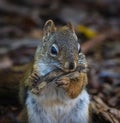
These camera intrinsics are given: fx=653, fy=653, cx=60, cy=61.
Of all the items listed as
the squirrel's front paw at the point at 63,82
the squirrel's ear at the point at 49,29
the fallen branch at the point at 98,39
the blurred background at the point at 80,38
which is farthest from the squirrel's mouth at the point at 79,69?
the fallen branch at the point at 98,39

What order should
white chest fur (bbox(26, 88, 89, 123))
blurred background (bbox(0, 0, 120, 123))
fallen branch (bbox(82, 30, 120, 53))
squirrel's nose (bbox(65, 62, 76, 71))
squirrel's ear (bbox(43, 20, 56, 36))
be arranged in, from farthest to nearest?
fallen branch (bbox(82, 30, 120, 53))
blurred background (bbox(0, 0, 120, 123))
squirrel's ear (bbox(43, 20, 56, 36))
white chest fur (bbox(26, 88, 89, 123))
squirrel's nose (bbox(65, 62, 76, 71))

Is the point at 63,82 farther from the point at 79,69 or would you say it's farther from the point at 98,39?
the point at 98,39

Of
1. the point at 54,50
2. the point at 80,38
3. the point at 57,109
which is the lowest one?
the point at 57,109

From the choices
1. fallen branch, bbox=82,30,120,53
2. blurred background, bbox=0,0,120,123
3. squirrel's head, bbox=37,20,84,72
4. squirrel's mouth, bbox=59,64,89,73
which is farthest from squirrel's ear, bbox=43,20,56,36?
fallen branch, bbox=82,30,120,53

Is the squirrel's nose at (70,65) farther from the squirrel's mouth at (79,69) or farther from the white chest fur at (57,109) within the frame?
the white chest fur at (57,109)

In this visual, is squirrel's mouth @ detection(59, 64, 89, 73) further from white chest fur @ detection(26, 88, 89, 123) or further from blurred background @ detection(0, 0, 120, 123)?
blurred background @ detection(0, 0, 120, 123)

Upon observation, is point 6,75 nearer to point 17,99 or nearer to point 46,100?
point 17,99

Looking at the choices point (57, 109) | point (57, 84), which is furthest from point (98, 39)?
point (57, 84)

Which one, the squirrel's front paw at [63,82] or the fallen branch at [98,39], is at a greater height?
the fallen branch at [98,39]
